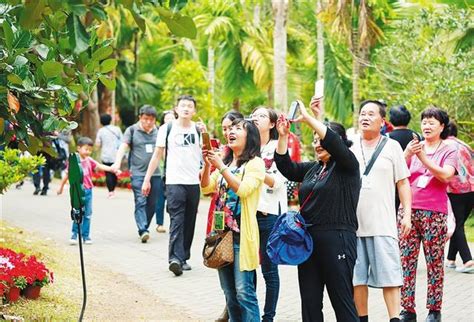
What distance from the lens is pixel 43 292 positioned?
8.05 meters

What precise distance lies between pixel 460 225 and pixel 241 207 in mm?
4834

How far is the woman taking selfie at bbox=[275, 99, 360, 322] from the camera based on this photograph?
5.99m

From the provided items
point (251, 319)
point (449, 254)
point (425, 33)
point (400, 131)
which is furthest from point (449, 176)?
point (425, 33)

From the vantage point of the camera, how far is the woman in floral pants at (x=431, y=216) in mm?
7660

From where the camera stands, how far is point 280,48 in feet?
63.4

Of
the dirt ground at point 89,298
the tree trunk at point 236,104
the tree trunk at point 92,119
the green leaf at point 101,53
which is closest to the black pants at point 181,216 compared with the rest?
the dirt ground at point 89,298

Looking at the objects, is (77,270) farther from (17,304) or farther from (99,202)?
(99,202)

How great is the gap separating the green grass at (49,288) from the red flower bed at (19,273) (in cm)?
16

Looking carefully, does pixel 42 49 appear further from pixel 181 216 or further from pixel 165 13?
pixel 181 216

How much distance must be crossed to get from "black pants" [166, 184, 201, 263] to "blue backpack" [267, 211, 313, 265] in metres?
3.90

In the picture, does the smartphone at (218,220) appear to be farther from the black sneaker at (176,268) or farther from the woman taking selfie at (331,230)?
the black sneaker at (176,268)

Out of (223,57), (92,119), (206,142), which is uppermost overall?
(223,57)

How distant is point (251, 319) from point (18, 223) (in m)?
8.99

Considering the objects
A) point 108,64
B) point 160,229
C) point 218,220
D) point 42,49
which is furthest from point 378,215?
point 160,229
